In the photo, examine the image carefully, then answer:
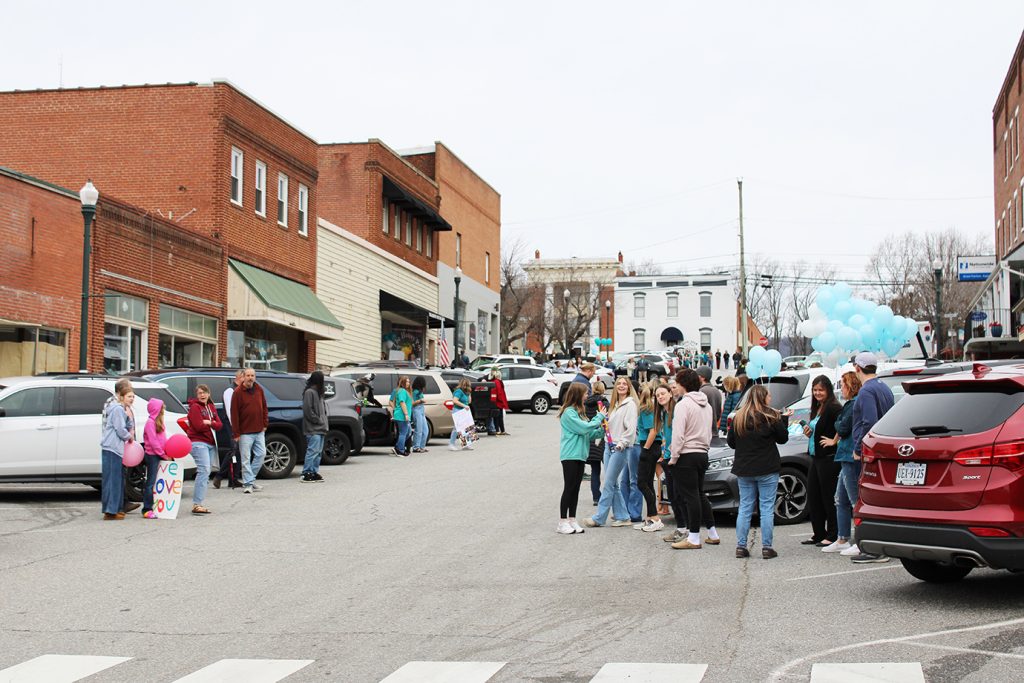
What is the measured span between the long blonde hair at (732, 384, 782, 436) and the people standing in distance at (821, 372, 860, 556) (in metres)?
0.62

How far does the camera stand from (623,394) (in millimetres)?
13430

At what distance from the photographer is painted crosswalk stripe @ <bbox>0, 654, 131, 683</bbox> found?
280 inches

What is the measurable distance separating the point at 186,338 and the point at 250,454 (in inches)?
517

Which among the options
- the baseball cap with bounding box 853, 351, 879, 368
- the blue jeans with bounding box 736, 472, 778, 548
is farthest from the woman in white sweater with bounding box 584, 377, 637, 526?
the baseball cap with bounding box 853, 351, 879, 368

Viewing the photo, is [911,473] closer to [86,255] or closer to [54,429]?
[54,429]

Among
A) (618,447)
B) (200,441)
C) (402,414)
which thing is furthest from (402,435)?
(618,447)

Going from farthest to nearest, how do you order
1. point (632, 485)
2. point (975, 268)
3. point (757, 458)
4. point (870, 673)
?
point (975, 268) → point (632, 485) → point (757, 458) → point (870, 673)

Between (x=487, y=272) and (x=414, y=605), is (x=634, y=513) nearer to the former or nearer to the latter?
(x=414, y=605)

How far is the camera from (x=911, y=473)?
29.0 ft

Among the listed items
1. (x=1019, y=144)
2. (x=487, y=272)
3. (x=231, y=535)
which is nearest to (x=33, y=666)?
(x=231, y=535)

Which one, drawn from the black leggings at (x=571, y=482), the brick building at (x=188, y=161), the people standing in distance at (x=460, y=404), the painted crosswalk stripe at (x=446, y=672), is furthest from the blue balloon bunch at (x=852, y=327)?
the painted crosswalk stripe at (x=446, y=672)

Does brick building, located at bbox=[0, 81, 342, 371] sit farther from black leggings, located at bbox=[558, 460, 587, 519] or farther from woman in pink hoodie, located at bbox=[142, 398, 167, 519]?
black leggings, located at bbox=[558, 460, 587, 519]

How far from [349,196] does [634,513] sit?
32.9 meters

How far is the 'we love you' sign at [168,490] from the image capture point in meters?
14.6
